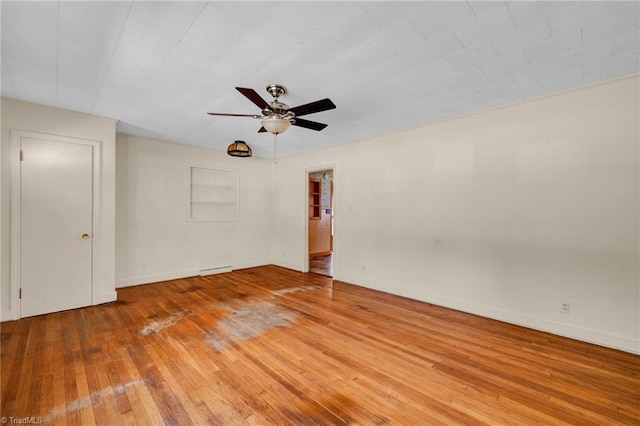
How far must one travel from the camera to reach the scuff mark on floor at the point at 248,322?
2835mm

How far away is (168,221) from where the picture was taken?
5.13 metres

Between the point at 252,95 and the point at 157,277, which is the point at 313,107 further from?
the point at 157,277

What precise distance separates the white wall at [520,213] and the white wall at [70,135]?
12.8 ft

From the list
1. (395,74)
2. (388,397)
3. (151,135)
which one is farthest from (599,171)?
(151,135)

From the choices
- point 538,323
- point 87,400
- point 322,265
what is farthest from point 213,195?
point 538,323

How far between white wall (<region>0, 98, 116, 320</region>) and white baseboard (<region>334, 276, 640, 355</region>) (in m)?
4.50

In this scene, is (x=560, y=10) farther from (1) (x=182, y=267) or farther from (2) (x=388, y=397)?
(1) (x=182, y=267)

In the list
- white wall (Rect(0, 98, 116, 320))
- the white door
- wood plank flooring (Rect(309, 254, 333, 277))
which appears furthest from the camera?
wood plank flooring (Rect(309, 254, 333, 277))

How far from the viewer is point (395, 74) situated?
8.41ft

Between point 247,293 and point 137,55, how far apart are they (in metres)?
3.38

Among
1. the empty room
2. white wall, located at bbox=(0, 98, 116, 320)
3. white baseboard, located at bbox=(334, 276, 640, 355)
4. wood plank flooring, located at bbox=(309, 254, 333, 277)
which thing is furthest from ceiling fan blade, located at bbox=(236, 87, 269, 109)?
wood plank flooring, located at bbox=(309, 254, 333, 277)

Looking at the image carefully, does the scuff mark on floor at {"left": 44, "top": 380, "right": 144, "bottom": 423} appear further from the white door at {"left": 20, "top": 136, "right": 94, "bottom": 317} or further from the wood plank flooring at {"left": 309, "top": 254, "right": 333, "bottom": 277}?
the wood plank flooring at {"left": 309, "top": 254, "right": 333, "bottom": 277}

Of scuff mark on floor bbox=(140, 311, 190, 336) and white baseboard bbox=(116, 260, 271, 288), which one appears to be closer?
scuff mark on floor bbox=(140, 311, 190, 336)

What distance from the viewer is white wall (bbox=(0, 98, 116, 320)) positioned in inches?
126
